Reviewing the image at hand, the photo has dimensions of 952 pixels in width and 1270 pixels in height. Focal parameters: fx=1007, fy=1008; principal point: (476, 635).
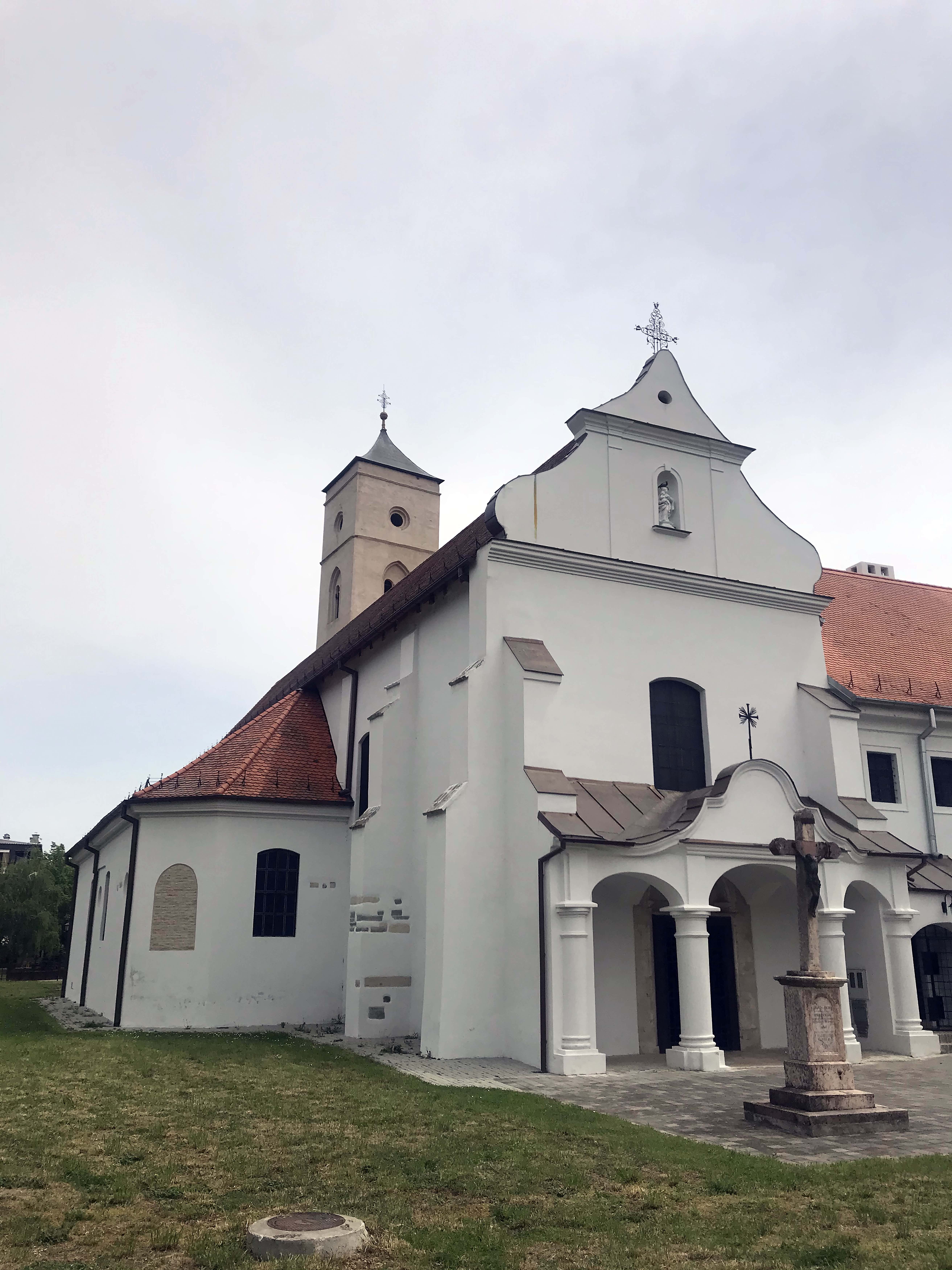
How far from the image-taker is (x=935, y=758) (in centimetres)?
A: 2177

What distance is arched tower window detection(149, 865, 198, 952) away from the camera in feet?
65.2

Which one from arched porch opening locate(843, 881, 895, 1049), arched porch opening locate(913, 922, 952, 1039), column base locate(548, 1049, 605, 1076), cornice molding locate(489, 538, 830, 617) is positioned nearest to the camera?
column base locate(548, 1049, 605, 1076)

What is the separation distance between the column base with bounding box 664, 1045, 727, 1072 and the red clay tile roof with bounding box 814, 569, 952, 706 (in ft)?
30.6

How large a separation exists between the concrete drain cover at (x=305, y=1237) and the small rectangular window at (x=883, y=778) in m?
17.4

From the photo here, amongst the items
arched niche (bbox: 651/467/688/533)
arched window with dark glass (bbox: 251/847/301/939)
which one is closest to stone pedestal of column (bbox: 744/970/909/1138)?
arched niche (bbox: 651/467/688/533)

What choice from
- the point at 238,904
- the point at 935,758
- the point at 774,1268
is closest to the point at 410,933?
the point at 238,904

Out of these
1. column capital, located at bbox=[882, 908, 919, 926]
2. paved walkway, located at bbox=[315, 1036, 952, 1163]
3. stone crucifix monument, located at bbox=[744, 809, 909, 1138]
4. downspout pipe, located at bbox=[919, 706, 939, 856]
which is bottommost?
paved walkway, located at bbox=[315, 1036, 952, 1163]

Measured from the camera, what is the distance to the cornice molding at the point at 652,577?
17828 mm

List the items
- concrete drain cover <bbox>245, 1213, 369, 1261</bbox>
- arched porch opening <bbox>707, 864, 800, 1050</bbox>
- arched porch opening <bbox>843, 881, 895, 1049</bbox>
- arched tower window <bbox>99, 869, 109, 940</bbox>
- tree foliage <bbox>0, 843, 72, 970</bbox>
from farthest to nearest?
tree foliage <bbox>0, 843, 72, 970</bbox> < arched tower window <bbox>99, 869, 109, 940</bbox> < arched porch opening <bbox>707, 864, 800, 1050</bbox> < arched porch opening <bbox>843, 881, 895, 1049</bbox> < concrete drain cover <bbox>245, 1213, 369, 1261</bbox>

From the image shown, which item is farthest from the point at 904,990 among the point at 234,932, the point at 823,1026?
the point at 234,932

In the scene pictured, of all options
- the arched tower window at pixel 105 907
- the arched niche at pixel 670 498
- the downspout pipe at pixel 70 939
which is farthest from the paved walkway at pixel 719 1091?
the downspout pipe at pixel 70 939

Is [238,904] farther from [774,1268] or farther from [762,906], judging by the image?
[774,1268]

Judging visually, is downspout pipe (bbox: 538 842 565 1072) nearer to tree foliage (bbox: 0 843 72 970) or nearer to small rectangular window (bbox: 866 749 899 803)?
small rectangular window (bbox: 866 749 899 803)

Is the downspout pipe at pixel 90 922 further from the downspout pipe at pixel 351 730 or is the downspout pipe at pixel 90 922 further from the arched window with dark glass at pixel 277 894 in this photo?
the downspout pipe at pixel 351 730
